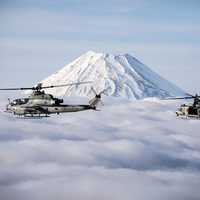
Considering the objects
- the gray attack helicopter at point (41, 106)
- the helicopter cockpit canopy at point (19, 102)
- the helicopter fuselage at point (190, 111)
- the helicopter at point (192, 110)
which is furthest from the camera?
the helicopter fuselage at point (190, 111)

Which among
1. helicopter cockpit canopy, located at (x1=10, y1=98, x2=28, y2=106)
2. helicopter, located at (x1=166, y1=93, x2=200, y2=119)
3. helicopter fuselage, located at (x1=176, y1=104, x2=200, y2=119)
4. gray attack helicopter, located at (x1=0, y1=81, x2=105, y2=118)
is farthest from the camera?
helicopter fuselage, located at (x1=176, y1=104, x2=200, y2=119)

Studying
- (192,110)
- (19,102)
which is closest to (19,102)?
(19,102)

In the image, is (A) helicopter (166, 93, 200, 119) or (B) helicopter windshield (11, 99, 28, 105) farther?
(A) helicopter (166, 93, 200, 119)

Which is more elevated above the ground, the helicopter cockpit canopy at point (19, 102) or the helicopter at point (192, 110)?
the helicopter cockpit canopy at point (19, 102)

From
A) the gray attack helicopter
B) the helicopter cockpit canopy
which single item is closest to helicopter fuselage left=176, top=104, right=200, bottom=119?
the gray attack helicopter

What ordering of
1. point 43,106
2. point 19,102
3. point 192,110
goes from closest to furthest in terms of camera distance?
1. point 43,106
2. point 19,102
3. point 192,110

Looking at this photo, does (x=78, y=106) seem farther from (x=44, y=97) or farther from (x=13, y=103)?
(x=13, y=103)

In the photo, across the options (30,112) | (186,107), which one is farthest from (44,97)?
(186,107)

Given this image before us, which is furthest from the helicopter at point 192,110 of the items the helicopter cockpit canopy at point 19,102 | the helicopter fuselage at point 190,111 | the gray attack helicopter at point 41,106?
the helicopter cockpit canopy at point 19,102

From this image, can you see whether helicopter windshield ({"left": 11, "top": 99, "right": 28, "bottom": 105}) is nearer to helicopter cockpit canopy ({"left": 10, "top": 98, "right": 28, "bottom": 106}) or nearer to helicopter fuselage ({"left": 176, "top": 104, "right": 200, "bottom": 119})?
helicopter cockpit canopy ({"left": 10, "top": 98, "right": 28, "bottom": 106})

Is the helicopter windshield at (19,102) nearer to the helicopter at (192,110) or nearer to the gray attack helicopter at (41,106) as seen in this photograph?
the gray attack helicopter at (41,106)

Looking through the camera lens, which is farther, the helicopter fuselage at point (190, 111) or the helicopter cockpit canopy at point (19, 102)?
the helicopter fuselage at point (190, 111)

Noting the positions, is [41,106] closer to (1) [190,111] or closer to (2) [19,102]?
(2) [19,102]

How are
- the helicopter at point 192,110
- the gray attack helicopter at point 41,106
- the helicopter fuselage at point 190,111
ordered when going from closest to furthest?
the gray attack helicopter at point 41,106 → the helicopter at point 192,110 → the helicopter fuselage at point 190,111
